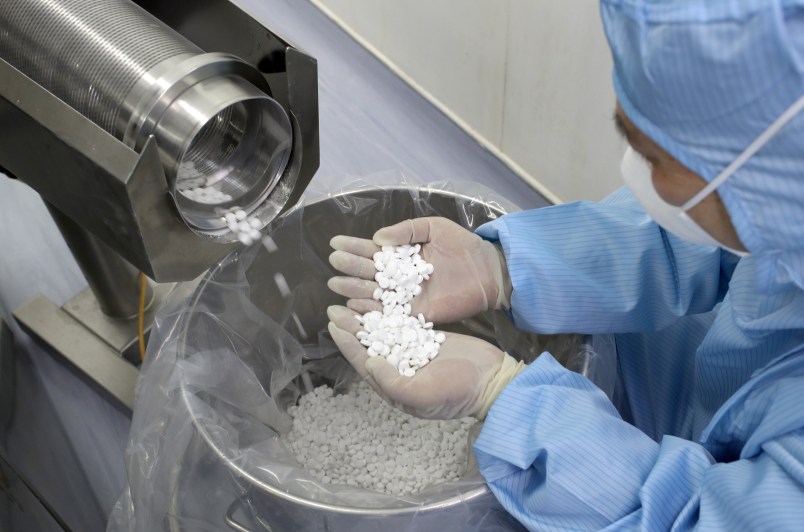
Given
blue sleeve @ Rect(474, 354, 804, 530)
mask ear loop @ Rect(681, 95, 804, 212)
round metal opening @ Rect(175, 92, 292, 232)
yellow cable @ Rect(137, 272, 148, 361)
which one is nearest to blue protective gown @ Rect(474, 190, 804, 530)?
blue sleeve @ Rect(474, 354, 804, 530)

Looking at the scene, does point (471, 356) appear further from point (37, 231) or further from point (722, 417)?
point (37, 231)

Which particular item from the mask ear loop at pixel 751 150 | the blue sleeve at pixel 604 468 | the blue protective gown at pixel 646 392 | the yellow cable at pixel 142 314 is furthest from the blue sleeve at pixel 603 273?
the yellow cable at pixel 142 314

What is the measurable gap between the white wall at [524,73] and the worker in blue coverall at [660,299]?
346 mm

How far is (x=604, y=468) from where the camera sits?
2.09ft

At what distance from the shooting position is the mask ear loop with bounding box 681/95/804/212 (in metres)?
0.46

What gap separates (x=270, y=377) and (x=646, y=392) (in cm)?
45

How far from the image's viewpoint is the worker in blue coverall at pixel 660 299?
18.7 inches

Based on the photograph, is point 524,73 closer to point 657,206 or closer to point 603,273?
point 603,273

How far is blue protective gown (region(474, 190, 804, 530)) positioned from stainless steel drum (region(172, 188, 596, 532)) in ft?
0.16

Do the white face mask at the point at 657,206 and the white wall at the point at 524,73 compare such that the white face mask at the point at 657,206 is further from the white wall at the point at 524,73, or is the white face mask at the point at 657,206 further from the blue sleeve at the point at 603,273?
the white wall at the point at 524,73

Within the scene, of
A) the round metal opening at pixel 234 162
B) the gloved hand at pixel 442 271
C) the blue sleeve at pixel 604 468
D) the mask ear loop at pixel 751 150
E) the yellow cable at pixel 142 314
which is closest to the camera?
the mask ear loop at pixel 751 150

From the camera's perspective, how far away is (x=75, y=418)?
1.21m

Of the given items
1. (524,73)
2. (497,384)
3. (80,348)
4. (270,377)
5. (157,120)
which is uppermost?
(157,120)

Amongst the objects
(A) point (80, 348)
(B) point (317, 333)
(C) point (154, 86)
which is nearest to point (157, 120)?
(C) point (154, 86)
